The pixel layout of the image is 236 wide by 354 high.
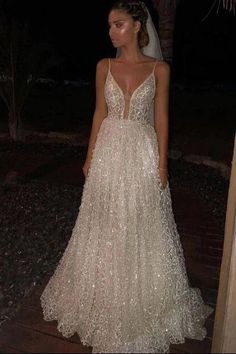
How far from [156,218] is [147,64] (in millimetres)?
1031

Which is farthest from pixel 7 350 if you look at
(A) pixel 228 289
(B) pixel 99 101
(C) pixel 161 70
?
(C) pixel 161 70

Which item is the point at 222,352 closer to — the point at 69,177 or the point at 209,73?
the point at 69,177

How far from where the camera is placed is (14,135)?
955 cm

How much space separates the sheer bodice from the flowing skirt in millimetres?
60

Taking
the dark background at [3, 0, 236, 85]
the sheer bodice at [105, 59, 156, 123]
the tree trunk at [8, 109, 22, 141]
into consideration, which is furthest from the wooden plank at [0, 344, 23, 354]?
the dark background at [3, 0, 236, 85]

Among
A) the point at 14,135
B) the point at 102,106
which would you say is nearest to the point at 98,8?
the point at 14,135

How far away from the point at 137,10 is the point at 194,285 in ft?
7.71

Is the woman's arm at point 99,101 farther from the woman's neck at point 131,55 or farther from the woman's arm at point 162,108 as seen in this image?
the woman's arm at point 162,108

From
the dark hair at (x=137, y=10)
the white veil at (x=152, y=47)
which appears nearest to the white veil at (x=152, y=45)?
the white veil at (x=152, y=47)

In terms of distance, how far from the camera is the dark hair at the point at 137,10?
2.76 meters

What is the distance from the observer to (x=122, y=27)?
9.12ft

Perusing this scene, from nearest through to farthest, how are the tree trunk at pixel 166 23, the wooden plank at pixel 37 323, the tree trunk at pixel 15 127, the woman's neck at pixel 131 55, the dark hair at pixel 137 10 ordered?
the dark hair at pixel 137 10, the woman's neck at pixel 131 55, the wooden plank at pixel 37 323, the tree trunk at pixel 166 23, the tree trunk at pixel 15 127

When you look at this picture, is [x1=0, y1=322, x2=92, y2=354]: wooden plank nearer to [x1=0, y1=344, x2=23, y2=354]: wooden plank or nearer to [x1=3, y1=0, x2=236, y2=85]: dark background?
[x1=0, y1=344, x2=23, y2=354]: wooden plank

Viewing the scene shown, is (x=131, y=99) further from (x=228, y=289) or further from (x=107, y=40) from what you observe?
(x=107, y=40)
